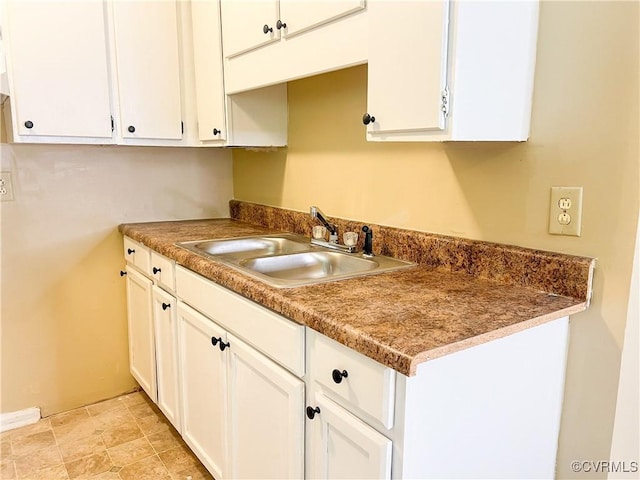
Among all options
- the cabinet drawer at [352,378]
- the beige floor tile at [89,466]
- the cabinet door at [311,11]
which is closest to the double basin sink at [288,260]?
the cabinet drawer at [352,378]

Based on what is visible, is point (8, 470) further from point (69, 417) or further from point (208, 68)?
point (208, 68)

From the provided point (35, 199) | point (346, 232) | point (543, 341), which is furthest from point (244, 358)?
point (35, 199)

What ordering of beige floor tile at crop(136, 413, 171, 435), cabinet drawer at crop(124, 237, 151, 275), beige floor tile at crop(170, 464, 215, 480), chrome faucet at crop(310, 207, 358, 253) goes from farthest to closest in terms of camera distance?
beige floor tile at crop(136, 413, 171, 435)
cabinet drawer at crop(124, 237, 151, 275)
beige floor tile at crop(170, 464, 215, 480)
chrome faucet at crop(310, 207, 358, 253)

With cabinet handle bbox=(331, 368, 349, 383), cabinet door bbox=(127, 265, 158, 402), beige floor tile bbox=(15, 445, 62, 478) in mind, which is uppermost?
cabinet handle bbox=(331, 368, 349, 383)

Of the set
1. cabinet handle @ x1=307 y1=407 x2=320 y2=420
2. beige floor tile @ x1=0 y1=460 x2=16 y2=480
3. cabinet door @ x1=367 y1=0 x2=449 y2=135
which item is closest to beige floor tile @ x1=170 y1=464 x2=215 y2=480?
beige floor tile @ x1=0 y1=460 x2=16 y2=480

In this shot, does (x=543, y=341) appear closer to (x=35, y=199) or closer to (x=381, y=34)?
(x=381, y=34)

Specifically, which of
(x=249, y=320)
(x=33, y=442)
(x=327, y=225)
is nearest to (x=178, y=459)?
(x=33, y=442)

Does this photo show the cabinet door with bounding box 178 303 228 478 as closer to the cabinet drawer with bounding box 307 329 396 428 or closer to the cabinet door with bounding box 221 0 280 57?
the cabinet drawer with bounding box 307 329 396 428

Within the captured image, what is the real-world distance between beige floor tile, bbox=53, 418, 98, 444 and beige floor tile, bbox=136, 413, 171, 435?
0.20 m

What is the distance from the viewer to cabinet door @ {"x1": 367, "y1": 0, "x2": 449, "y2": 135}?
1.05 m

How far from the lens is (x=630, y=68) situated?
1.03m

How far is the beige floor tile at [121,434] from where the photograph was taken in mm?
2088

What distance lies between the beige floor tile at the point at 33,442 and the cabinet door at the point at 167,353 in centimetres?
52

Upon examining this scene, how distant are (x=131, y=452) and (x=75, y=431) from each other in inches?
14.2
